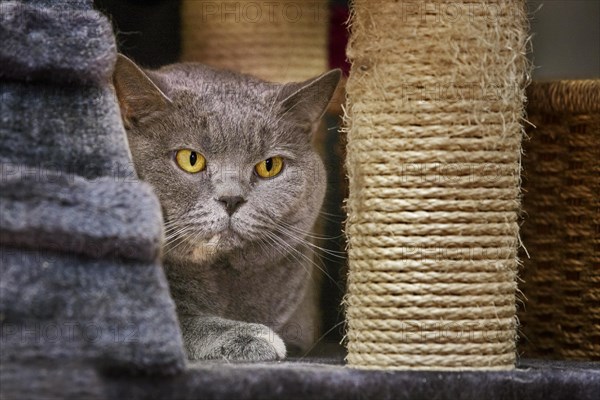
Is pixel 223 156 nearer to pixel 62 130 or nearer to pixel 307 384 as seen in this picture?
pixel 62 130

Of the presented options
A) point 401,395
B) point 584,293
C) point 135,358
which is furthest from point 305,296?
point 135,358

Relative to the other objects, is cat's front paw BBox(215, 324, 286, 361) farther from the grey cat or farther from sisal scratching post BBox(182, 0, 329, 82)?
sisal scratching post BBox(182, 0, 329, 82)

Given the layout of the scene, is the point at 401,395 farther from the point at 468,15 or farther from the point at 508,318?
the point at 468,15

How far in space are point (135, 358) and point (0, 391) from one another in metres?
0.15

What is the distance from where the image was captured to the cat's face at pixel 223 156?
136 centimetres

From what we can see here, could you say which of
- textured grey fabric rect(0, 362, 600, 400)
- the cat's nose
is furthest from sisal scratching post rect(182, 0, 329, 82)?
textured grey fabric rect(0, 362, 600, 400)

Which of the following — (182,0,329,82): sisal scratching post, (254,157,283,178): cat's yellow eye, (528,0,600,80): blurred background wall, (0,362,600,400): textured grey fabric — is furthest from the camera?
(528,0,600,80): blurred background wall

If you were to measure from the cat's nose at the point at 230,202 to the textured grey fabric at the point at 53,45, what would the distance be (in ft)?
1.22

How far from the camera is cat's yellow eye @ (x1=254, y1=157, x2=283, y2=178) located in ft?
4.74

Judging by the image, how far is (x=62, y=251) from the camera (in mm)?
905

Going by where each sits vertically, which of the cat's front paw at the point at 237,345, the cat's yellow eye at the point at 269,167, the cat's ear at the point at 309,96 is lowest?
the cat's front paw at the point at 237,345

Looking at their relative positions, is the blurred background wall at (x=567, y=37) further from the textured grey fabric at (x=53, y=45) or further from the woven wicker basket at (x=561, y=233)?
the textured grey fabric at (x=53, y=45)

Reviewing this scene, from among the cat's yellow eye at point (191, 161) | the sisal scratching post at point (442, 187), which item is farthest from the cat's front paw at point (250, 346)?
the cat's yellow eye at point (191, 161)

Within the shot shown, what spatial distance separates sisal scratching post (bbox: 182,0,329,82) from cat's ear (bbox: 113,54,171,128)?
1.63 feet
